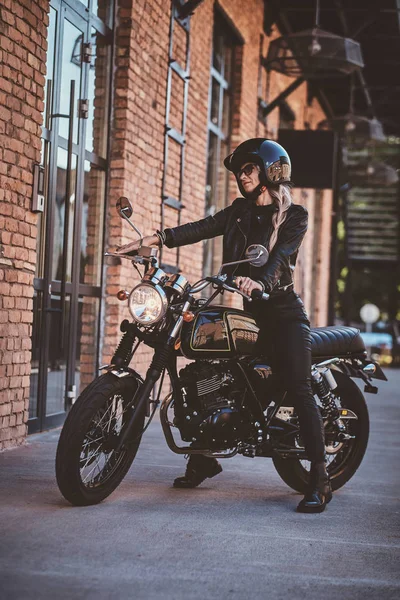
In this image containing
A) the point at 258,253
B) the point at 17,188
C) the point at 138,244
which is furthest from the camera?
the point at 17,188

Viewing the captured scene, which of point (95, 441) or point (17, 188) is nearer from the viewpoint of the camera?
point (95, 441)

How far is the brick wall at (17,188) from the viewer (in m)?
5.55

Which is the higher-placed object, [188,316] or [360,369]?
[188,316]

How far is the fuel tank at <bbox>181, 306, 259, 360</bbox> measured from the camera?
14.5ft

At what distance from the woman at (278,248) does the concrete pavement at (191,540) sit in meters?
0.35

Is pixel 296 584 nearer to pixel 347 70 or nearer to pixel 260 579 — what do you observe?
pixel 260 579

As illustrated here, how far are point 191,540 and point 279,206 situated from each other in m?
1.67

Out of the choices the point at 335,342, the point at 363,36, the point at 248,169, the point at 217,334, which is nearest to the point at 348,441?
the point at 335,342

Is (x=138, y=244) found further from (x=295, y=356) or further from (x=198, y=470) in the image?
(x=198, y=470)

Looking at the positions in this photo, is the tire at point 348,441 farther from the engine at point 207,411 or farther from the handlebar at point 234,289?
the handlebar at point 234,289

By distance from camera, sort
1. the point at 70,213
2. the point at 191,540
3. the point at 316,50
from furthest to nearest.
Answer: the point at 316,50 → the point at 70,213 → the point at 191,540

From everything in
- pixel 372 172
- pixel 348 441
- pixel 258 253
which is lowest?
pixel 348 441

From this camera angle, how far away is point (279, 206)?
4.70m

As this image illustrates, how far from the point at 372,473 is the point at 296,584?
294 centimetres
